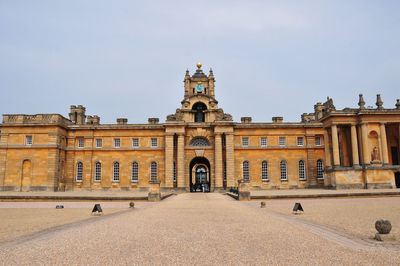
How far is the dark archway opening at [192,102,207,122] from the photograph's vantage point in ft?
142

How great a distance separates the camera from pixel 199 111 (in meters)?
43.5

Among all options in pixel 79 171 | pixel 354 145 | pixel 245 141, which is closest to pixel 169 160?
pixel 245 141

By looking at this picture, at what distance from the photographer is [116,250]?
6883 millimetres

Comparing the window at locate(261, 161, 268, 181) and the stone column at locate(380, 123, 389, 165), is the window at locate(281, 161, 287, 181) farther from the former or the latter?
the stone column at locate(380, 123, 389, 165)

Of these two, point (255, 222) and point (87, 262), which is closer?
point (87, 262)

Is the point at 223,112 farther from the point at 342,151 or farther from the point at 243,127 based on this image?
the point at 342,151

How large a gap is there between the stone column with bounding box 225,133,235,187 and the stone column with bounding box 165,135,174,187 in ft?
23.2

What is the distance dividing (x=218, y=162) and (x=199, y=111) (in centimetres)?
860

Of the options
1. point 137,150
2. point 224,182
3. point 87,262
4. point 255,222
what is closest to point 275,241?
point 255,222

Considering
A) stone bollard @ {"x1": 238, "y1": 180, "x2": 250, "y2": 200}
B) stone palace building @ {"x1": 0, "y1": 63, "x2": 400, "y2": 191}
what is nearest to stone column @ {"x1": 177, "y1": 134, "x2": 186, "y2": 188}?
stone palace building @ {"x1": 0, "y1": 63, "x2": 400, "y2": 191}

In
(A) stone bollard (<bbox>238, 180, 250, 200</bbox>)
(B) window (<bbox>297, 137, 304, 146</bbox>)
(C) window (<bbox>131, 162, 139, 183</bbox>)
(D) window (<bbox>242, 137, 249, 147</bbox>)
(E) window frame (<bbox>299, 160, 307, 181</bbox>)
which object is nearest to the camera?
(A) stone bollard (<bbox>238, 180, 250, 200</bbox>)

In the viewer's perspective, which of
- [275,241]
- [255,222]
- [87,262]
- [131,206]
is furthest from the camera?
[131,206]

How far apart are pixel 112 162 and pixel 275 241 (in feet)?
118

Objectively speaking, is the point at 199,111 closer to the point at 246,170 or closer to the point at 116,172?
the point at 246,170
